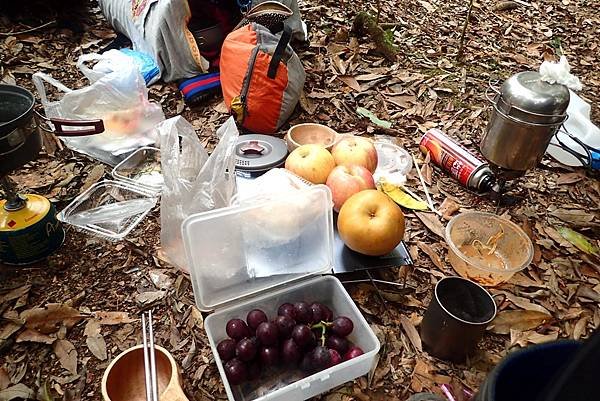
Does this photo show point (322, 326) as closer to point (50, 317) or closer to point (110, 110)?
point (50, 317)

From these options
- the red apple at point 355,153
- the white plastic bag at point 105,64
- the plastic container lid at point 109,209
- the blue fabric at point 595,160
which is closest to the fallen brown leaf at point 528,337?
the red apple at point 355,153

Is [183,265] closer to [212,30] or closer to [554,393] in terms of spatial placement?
[554,393]

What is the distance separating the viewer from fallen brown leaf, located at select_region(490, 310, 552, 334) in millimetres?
1678

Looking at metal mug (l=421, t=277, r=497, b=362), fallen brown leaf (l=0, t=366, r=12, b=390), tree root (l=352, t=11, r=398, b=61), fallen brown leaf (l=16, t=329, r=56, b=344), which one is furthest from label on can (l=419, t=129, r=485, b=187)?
fallen brown leaf (l=0, t=366, r=12, b=390)

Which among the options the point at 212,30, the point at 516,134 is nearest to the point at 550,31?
the point at 516,134

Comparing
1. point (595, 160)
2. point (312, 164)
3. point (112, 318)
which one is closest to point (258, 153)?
point (312, 164)

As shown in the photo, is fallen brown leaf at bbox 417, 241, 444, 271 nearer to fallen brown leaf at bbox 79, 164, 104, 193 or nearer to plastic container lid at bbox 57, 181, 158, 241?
plastic container lid at bbox 57, 181, 158, 241

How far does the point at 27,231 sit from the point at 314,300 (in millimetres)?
1017

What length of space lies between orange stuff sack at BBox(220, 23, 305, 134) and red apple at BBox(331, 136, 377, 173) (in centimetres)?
52

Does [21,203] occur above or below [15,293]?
above

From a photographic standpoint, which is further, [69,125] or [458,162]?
[458,162]

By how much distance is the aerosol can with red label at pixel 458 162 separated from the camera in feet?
7.17

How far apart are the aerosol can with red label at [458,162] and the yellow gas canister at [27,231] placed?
5.53 ft

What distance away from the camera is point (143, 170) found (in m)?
2.27
